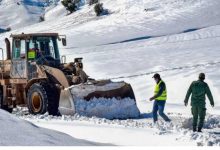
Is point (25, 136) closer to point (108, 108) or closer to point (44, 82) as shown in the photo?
point (108, 108)

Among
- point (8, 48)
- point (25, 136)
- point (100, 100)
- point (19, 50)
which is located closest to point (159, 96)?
point (100, 100)

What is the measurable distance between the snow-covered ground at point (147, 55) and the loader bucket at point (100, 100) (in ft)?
1.82

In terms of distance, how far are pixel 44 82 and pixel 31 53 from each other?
1.15 m

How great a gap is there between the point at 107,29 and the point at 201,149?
38406 millimetres

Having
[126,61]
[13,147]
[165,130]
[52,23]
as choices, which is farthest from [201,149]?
[52,23]

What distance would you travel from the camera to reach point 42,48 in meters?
13.7

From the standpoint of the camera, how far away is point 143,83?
18750 mm

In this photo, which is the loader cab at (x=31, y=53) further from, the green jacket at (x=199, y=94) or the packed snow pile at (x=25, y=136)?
the packed snow pile at (x=25, y=136)

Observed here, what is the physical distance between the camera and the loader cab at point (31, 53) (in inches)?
527

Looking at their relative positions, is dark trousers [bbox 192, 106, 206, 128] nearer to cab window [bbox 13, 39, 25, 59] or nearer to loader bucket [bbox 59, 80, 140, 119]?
loader bucket [bbox 59, 80, 140, 119]

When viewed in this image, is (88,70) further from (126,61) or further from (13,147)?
(13,147)

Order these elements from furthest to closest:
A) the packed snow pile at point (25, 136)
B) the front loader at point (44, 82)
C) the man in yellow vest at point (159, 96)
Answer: the front loader at point (44, 82) → the man in yellow vest at point (159, 96) → the packed snow pile at point (25, 136)

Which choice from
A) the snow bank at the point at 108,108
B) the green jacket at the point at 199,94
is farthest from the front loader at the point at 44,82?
the green jacket at the point at 199,94

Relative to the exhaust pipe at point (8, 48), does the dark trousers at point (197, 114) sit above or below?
below
